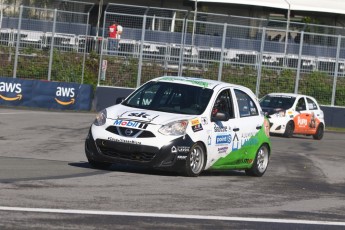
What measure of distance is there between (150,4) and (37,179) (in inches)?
1536

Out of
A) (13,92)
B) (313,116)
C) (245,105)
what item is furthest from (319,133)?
(245,105)

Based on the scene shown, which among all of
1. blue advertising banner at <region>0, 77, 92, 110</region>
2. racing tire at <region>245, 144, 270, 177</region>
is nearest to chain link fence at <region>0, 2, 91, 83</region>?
blue advertising banner at <region>0, 77, 92, 110</region>

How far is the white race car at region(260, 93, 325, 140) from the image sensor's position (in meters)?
29.2

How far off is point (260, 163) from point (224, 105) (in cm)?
144

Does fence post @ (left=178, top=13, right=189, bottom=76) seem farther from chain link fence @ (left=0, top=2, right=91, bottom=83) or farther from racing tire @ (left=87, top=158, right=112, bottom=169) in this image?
racing tire @ (left=87, top=158, right=112, bottom=169)

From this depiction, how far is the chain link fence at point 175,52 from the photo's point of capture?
116ft

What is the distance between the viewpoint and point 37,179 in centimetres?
1238

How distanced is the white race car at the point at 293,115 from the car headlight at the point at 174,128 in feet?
49.5

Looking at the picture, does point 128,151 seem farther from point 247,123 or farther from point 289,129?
point 289,129

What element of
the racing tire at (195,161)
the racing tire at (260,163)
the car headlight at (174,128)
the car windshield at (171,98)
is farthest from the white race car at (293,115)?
the car headlight at (174,128)

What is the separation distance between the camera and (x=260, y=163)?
632 inches

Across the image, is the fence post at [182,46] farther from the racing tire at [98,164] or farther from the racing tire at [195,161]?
the racing tire at [195,161]

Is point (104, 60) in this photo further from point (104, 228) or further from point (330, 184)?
point (104, 228)

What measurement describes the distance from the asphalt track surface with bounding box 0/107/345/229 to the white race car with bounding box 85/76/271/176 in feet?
0.92
